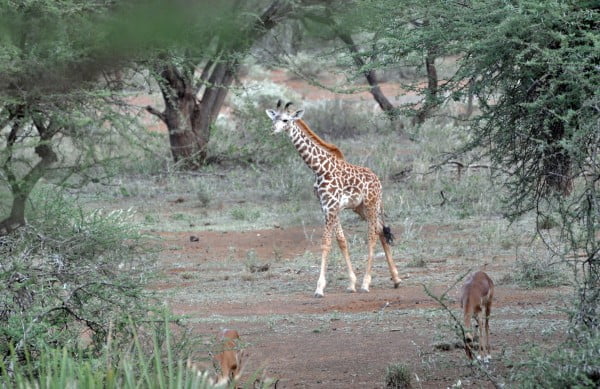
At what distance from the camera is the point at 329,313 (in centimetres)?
1121

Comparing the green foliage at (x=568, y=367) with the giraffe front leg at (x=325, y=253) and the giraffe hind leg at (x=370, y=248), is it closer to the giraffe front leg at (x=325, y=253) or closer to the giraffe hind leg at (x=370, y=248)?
the giraffe front leg at (x=325, y=253)

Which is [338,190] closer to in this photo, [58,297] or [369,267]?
[369,267]

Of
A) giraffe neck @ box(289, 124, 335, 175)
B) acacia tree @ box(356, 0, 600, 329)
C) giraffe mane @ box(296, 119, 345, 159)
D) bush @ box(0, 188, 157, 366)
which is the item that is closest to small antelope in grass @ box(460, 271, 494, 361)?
acacia tree @ box(356, 0, 600, 329)

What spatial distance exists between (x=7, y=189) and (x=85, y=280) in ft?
7.33

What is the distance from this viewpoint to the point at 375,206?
1284cm

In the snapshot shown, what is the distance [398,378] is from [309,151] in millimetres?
5421

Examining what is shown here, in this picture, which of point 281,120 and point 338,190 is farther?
point 281,120

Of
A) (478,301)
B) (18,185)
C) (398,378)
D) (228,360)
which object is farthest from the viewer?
(18,185)

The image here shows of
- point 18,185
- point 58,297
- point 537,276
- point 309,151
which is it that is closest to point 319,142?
point 309,151

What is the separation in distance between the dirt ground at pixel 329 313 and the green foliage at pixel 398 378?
0.20m

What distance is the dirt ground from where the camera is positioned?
870 centimetres

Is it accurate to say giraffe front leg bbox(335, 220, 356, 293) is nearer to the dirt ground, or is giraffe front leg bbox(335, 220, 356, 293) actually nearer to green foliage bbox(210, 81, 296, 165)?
the dirt ground

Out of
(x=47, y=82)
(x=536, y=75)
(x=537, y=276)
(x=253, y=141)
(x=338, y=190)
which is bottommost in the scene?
(x=537, y=276)

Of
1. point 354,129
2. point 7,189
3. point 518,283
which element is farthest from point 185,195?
point 7,189
